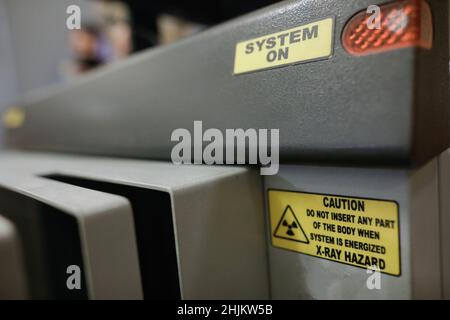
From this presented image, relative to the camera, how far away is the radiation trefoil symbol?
0.46m

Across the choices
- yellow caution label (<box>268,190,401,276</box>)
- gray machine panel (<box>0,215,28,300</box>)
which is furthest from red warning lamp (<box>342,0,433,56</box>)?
gray machine panel (<box>0,215,28,300</box>)

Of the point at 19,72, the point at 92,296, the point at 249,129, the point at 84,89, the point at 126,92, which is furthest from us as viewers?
the point at 19,72

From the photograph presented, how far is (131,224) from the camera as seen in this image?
363 mm

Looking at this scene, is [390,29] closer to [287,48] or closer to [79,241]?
[287,48]

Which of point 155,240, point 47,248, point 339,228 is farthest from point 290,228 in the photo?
point 47,248

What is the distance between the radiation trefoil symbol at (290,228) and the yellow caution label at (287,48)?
0.66 ft

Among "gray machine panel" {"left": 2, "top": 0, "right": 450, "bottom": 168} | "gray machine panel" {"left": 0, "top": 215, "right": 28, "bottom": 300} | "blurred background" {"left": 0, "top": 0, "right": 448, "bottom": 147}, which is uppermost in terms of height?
"blurred background" {"left": 0, "top": 0, "right": 448, "bottom": 147}

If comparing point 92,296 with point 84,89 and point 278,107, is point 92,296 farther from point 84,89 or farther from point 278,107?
point 84,89

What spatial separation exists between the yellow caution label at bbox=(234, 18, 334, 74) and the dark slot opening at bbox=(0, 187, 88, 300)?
0.98 ft

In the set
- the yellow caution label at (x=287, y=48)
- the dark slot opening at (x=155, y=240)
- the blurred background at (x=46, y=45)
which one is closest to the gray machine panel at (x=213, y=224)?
the dark slot opening at (x=155, y=240)

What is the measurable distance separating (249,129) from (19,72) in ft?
8.48

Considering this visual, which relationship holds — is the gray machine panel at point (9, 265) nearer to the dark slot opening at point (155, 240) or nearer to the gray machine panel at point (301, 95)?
the dark slot opening at point (155, 240)

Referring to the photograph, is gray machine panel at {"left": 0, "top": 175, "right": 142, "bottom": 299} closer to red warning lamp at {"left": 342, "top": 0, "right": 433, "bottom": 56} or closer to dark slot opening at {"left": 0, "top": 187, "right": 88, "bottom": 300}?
dark slot opening at {"left": 0, "top": 187, "right": 88, "bottom": 300}
